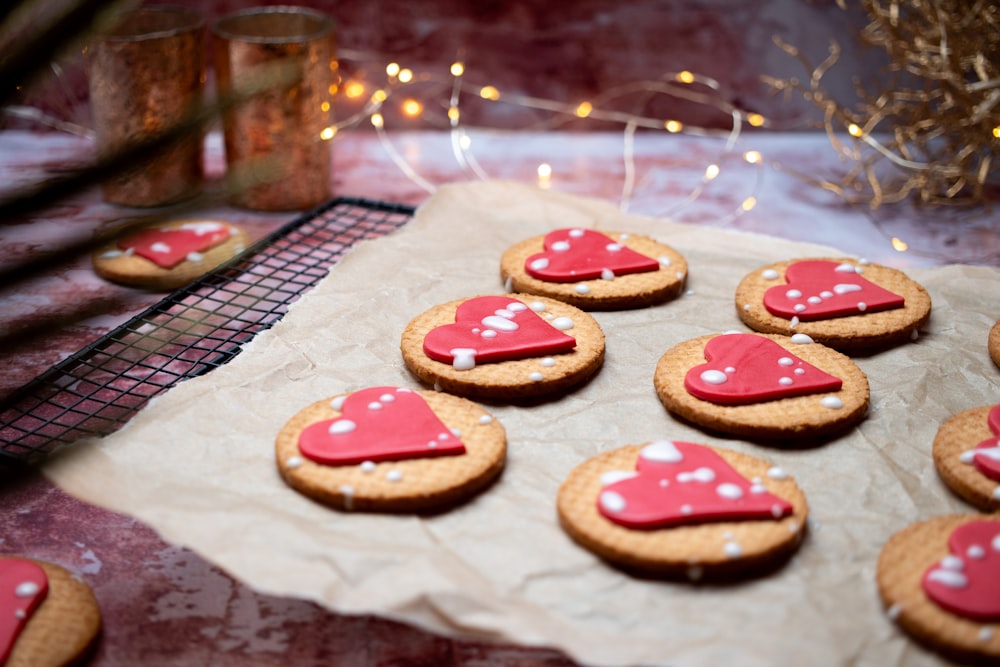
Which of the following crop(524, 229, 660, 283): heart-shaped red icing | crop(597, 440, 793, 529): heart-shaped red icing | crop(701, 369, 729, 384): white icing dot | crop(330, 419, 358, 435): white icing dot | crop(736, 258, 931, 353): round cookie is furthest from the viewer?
crop(524, 229, 660, 283): heart-shaped red icing

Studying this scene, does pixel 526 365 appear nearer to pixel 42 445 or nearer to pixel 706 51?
pixel 42 445

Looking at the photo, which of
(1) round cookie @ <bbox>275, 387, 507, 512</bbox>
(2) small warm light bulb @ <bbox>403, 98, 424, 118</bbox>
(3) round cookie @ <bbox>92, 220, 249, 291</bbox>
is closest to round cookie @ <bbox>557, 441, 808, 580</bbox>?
(1) round cookie @ <bbox>275, 387, 507, 512</bbox>

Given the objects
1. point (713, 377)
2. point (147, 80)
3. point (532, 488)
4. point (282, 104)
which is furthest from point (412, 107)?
point (532, 488)

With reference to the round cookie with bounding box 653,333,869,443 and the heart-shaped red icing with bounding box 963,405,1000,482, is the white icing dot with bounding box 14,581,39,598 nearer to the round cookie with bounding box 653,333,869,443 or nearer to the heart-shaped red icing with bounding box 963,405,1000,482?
the round cookie with bounding box 653,333,869,443

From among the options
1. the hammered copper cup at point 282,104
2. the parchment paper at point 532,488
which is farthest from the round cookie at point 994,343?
the hammered copper cup at point 282,104

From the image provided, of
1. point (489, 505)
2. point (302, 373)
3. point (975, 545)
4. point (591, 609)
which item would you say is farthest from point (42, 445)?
point (975, 545)

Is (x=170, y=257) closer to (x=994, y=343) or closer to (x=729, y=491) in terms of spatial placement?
(x=729, y=491)

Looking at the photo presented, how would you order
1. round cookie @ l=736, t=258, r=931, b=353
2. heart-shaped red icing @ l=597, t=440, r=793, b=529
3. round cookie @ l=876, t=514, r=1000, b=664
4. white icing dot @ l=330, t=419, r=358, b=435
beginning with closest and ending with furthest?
round cookie @ l=876, t=514, r=1000, b=664 < heart-shaped red icing @ l=597, t=440, r=793, b=529 < white icing dot @ l=330, t=419, r=358, b=435 < round cookie @ l=736, t=258, r=931, b=353
